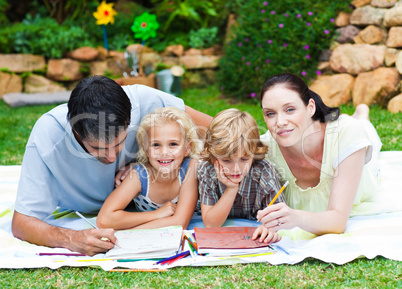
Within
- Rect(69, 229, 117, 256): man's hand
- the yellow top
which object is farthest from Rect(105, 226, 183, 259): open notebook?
the yellow top

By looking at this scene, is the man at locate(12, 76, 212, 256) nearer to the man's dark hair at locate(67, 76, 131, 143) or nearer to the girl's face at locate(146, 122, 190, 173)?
the man's dark hair at locate(67, 76, 131, 143)

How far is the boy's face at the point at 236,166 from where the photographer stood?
8.87ft

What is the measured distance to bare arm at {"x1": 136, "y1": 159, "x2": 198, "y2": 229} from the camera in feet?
9.46

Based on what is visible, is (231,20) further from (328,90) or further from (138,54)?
(328,90)

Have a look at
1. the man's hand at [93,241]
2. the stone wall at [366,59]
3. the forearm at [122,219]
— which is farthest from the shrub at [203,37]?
the man's hand at [93,241]

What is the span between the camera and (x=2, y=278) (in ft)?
7.72

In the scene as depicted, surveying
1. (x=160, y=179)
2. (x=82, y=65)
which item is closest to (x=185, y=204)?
(x=160, y=179)

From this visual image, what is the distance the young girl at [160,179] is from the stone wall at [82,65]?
4.96 metres

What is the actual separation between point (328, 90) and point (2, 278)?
499cm

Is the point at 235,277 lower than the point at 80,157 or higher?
lower

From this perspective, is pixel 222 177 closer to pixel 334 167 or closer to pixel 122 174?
pixel 334 167

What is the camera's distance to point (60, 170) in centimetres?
287

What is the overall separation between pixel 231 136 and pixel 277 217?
57cm

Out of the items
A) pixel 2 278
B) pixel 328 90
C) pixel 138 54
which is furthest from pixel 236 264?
pixel 138 54
